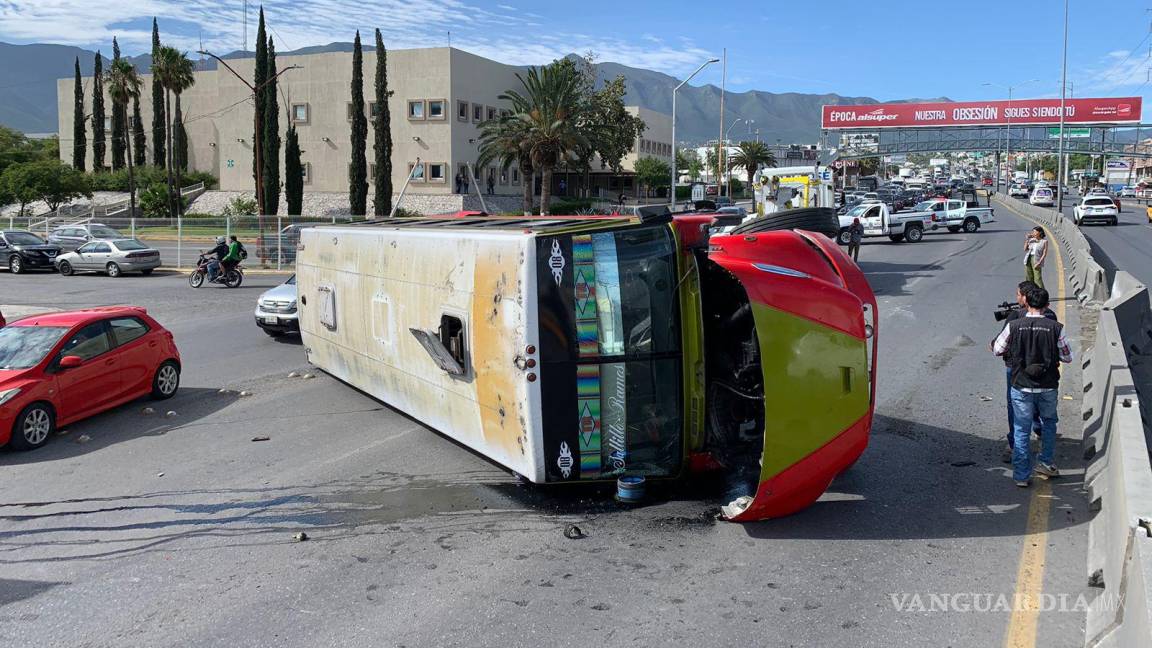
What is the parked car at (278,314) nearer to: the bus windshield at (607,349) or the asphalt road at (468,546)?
the asphalt road at (468,546)

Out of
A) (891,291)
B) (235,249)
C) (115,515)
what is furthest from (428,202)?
(115,515)

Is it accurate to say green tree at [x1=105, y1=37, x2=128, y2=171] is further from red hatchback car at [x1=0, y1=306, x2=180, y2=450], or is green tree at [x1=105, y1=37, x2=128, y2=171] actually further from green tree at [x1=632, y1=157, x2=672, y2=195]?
red hatchback car at [x1=0, y1=306, x2=180, y2=450]

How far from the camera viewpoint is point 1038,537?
649 cm

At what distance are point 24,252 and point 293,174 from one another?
22.9 meters

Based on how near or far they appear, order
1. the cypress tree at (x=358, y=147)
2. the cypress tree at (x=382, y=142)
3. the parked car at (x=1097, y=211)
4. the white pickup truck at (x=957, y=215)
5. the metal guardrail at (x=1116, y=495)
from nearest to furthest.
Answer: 1. the metal guardrail at (x=1116, y=495)
2. the white pickup truck at (x=957, y=215)
3. the parked car at (x=1097, y=211)
4. the cypress tree at (x=382, y=142)
5. the cypress tree at (x=358, y=147)

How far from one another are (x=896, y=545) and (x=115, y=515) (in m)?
6.31

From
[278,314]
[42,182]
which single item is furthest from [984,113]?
[278,314]

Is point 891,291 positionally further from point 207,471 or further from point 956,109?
point 956,109

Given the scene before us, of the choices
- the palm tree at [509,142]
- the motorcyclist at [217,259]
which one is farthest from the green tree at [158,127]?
the motorcyclist at [217,259]

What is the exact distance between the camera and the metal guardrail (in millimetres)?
4324

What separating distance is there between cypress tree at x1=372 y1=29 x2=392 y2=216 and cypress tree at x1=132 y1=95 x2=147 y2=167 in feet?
90.1

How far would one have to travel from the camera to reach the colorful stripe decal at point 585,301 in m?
6.70

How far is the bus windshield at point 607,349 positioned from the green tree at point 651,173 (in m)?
69.6

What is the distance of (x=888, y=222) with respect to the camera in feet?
122
